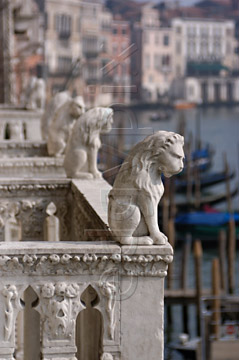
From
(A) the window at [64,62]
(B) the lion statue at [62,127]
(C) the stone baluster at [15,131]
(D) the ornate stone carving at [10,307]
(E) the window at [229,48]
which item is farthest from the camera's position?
(E) the window at [229,48]

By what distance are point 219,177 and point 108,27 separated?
A: 184ft

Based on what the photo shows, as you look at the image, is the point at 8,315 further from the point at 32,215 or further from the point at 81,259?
the point at 32,215

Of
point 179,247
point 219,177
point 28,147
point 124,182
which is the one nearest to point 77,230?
point 124,182

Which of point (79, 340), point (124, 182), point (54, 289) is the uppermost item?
point (124, 182)

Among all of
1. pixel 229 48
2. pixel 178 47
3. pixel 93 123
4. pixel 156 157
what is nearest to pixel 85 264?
pixel 156 157

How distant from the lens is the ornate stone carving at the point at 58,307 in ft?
16.7

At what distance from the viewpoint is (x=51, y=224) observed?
25.0ft

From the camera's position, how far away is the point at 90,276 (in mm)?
5176

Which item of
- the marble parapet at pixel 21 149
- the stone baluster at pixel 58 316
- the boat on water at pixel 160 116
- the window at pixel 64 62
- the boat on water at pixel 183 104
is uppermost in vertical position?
the window at pixel 64 62

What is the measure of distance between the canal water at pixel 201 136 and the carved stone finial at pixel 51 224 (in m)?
0.85

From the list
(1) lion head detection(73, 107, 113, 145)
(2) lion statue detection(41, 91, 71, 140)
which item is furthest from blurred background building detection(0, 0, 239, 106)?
(1) lion head detection(73, 107, 113, 145)

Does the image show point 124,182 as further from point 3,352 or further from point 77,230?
point 77,230

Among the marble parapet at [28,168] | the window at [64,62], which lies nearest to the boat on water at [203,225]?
the marble parapet at [28,168]

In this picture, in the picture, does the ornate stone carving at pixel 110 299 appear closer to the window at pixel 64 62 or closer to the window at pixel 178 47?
the window at pixel 64 62
